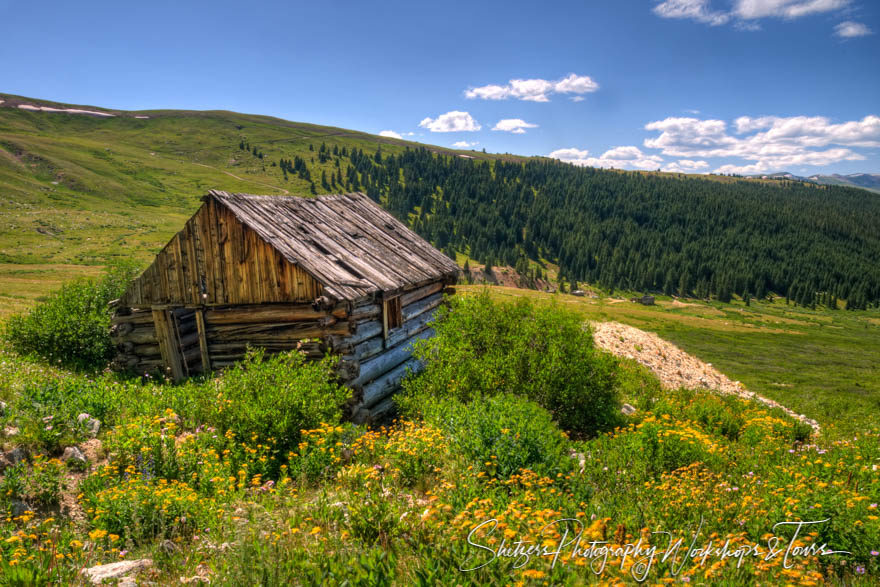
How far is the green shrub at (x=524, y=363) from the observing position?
1089 cm

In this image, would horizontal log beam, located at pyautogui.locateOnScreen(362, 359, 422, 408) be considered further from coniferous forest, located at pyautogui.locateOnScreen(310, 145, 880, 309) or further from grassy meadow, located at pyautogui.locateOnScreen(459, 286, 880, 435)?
coniferous forest, located at pyautogui.locateOnScreen(310, 145, 880, 309)

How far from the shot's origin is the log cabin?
10602 millimetres

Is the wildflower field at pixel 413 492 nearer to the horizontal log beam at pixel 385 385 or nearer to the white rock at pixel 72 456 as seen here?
the white rock at pixel 72 456

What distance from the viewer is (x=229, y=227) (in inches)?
435

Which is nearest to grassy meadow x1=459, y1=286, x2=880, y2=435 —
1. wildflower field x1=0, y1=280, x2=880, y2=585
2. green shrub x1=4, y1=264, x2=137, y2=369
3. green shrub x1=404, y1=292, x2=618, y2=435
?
green shrub x1=404, y1=292, x2=618, y2=435

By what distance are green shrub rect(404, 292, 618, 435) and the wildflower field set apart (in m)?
0.08

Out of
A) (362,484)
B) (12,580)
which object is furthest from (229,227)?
(12,580)

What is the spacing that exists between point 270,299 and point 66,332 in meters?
7.73

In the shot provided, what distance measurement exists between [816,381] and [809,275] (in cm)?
15777

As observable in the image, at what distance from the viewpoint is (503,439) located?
6.62m

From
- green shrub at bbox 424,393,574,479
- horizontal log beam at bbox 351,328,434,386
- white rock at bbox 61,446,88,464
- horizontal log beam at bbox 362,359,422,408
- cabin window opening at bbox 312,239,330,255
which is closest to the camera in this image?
green shrub at bbox 424,393,574,479

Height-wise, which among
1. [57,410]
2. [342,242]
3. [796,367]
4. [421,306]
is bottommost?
[796,367]

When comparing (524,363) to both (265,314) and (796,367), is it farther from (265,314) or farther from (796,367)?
(796,367)

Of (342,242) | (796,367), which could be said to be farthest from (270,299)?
(796,367)
